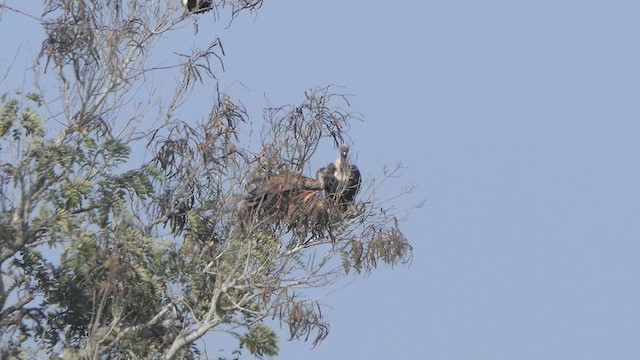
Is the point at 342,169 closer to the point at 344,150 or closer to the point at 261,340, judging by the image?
the point at 344,150

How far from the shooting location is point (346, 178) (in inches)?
1032

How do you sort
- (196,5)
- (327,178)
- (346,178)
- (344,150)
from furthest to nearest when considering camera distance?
(196,5), (327,178), (344,150), (346,178)

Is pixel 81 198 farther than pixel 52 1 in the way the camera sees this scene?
No

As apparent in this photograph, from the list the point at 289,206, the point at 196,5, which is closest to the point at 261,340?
the point at 289,206

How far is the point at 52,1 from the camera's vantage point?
2742 centimetres

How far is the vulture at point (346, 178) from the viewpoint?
86.2 ft

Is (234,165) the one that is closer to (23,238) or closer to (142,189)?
(142,189)

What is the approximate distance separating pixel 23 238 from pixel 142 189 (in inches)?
73.8

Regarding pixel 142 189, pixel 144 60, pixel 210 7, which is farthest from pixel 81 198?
pixel 210 7

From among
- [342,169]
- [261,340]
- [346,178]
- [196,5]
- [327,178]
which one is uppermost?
[196,5]

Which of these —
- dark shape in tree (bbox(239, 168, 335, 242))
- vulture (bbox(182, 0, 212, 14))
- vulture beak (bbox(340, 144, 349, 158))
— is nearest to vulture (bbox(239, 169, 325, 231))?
dark shape in tree (bbox(239, 168, 335, 242))

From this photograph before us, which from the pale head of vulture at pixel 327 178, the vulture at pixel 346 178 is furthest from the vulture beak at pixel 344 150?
the pale head of vulture at pixel 327 178

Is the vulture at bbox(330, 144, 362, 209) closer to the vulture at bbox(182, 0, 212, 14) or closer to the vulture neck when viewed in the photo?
the vulture neck

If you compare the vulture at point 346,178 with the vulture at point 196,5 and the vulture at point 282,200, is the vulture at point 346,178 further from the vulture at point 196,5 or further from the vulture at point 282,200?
the vulture at point 196,5
